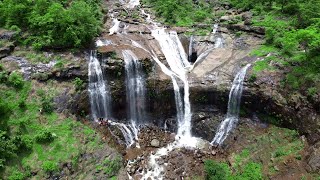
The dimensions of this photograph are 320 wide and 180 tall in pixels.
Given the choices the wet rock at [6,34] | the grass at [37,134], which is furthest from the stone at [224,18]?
the wet rock at [6,34]

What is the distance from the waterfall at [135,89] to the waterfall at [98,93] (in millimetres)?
1665

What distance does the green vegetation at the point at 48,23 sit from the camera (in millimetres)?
22672

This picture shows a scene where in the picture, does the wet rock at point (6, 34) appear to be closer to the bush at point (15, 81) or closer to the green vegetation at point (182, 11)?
the bush at point (15, 81)

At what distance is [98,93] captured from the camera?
21.8 metres

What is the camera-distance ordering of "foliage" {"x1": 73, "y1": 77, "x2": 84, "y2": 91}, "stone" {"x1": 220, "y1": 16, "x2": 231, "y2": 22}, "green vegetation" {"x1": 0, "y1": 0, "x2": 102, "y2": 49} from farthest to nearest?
1. "stone" {"x1": 220, "y1": 16, "x2": 231, "y2": 22}
2. "green vegetation" {"x1": 0, "y1": 0, "x2": 102, "y2": 49}
3. "foliage" {"x1": 73, "y1": 77, "x2": 84, "y2": 91}

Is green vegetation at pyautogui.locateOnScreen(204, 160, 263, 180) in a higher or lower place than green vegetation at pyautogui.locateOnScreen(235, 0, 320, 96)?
lower

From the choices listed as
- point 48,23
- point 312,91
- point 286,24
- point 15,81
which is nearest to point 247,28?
point 286,24

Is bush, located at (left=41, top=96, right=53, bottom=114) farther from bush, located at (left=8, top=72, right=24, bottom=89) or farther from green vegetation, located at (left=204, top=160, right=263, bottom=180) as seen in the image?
green vegetation, located at (left=204, top=160, right=263, bottom=180)

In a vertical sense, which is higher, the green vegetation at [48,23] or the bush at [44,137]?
the green vegetation at [48,23]

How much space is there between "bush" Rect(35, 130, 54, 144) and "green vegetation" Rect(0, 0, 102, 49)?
7906mm

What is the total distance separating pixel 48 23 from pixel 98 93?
278 inches

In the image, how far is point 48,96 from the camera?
2006 centimetres

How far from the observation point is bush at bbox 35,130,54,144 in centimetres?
1731

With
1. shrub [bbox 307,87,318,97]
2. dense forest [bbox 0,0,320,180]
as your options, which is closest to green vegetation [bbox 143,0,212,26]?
dense forest [bbox 0,0,320,180]
